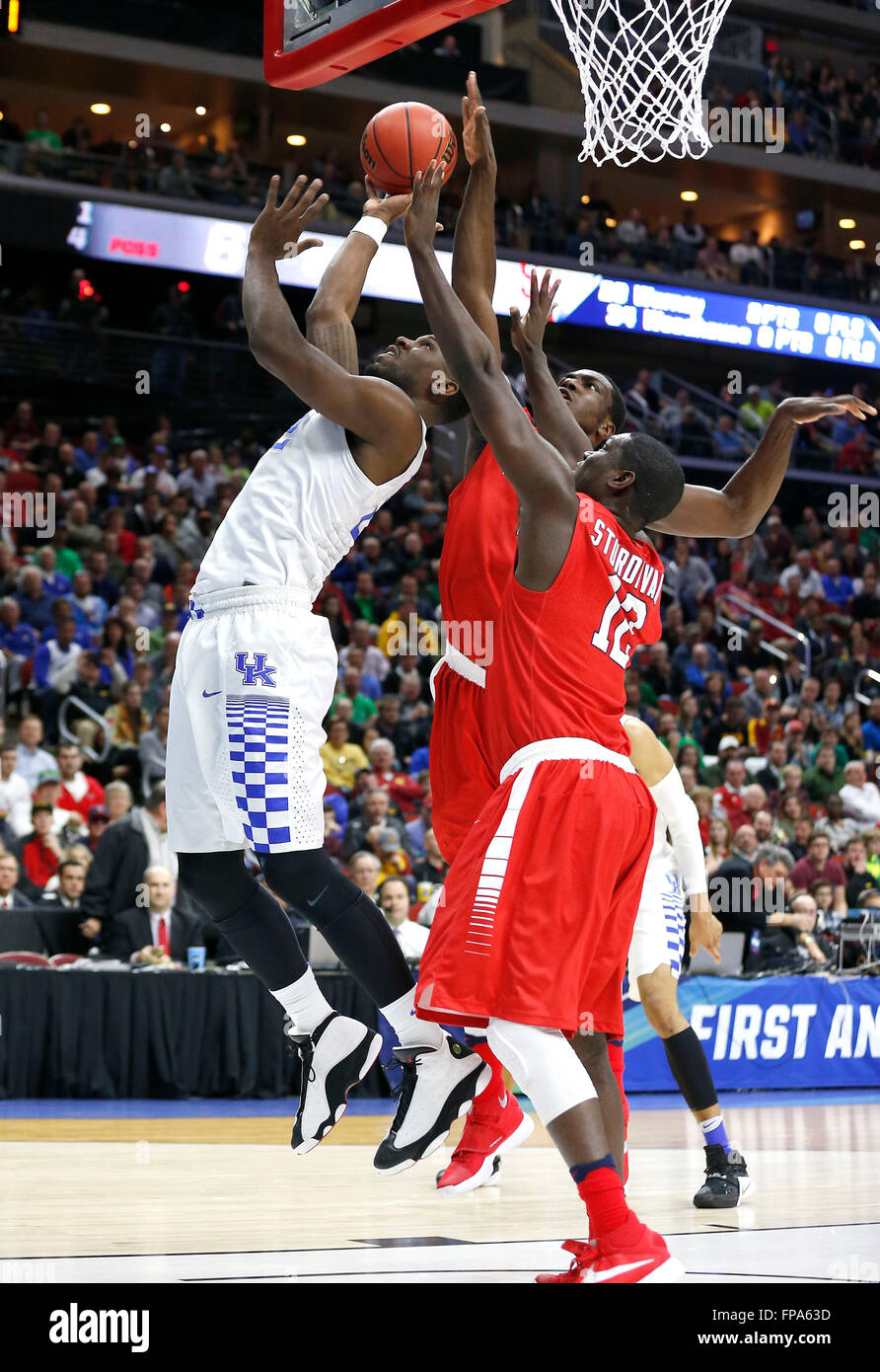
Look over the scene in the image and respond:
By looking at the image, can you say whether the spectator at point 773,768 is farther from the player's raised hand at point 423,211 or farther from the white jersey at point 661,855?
the player's raised hand at point 423,211

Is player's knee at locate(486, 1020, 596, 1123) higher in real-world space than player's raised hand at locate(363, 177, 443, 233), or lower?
lower

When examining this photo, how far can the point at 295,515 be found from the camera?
4.52 metres

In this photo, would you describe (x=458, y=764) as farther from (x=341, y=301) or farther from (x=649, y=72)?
(x=649, y=72)

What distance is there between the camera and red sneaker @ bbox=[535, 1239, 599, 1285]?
3.50 m

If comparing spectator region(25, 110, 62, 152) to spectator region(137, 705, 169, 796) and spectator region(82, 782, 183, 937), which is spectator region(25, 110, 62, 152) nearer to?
spectator region(137, 705, 169, 796)

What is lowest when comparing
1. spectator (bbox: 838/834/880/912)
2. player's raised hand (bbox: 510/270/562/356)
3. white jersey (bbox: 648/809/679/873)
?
spectator (bbox: 838/834/880/912)

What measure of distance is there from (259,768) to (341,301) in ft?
4.60

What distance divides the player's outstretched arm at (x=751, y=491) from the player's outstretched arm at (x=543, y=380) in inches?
19.8

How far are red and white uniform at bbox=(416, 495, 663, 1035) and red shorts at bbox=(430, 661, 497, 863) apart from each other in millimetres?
757

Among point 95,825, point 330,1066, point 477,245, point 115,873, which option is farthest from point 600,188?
point 330,1066

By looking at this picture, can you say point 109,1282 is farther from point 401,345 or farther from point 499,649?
point 401,345

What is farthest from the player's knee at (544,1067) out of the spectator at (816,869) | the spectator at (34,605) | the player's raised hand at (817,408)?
the spectator at (34,605)

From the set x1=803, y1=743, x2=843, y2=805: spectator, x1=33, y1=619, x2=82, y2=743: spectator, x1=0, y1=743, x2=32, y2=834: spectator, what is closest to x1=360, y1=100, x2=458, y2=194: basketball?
x1=0, y1=743, x2=32, y2=834: spectator

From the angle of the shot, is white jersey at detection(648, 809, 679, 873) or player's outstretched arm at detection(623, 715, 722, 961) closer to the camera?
player's outstretched arm at detection(623, 715, 722, 961)
